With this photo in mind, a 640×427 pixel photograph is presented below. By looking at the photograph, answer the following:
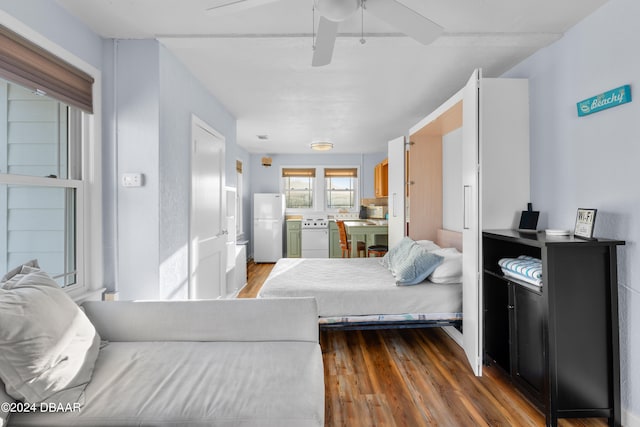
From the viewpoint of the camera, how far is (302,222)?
277 inches

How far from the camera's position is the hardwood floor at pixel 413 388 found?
190 centimetres

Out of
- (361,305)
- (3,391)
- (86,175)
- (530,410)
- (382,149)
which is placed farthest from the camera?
(382,149)

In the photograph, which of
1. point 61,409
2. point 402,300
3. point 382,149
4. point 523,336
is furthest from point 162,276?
point 382,149

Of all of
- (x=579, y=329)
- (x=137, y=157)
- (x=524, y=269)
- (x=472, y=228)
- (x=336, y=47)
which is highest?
(x=336, y=47)

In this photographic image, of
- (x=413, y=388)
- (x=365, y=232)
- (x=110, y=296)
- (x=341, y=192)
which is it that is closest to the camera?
(x=413, y=388)

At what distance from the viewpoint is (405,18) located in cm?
159

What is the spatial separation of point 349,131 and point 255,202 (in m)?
2.74

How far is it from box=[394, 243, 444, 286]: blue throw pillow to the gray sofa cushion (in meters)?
1.29

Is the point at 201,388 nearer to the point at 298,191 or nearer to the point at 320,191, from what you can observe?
the point at 320,191

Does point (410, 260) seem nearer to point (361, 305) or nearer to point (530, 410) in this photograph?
point (361, 305)

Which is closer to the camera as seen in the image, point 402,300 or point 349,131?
point 402,300

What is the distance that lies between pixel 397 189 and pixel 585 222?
242 centimetres

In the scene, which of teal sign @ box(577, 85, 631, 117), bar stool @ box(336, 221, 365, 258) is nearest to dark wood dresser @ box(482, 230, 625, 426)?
teal sign @ box(577, 85, 631, 117)

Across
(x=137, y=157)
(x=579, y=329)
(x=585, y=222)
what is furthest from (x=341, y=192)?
(x=579, y=329)
